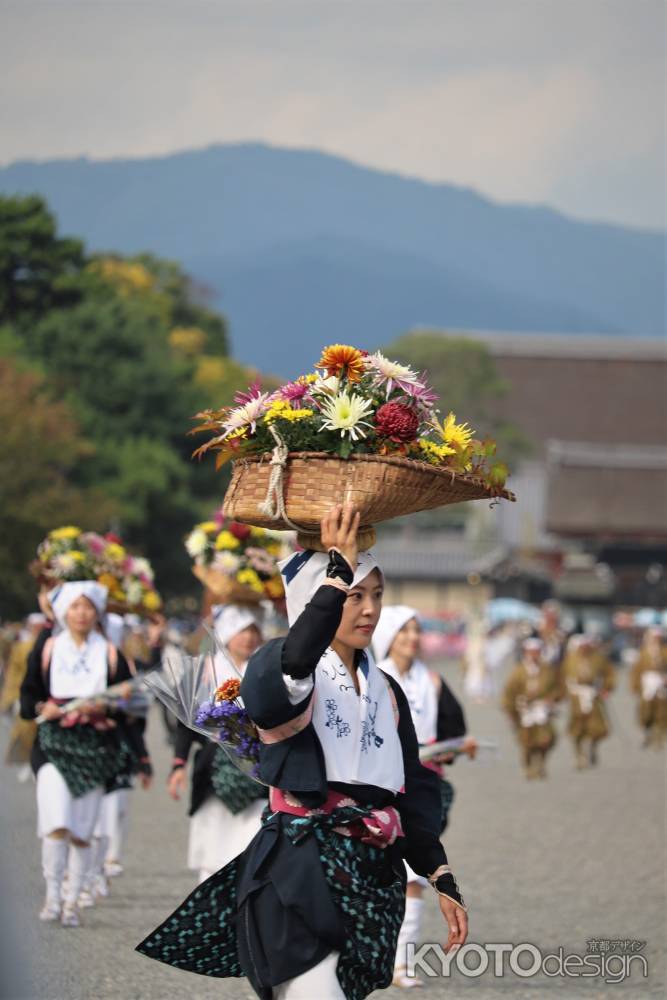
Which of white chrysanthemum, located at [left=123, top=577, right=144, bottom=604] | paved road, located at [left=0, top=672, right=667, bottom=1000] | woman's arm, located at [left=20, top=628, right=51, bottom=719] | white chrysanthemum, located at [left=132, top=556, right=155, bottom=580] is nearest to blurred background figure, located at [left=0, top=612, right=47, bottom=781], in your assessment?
woman's arm, located at [left=20, top=628, right=51, bottom=719]

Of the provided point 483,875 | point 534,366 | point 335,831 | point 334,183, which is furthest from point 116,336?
point 534,366

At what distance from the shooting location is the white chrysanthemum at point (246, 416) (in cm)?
585

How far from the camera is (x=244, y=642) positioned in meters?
10.8

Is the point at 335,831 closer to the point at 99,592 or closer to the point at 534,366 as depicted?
the point at 99,592

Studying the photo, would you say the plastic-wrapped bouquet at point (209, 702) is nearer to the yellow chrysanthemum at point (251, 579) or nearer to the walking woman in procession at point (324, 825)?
the walking woman in procession at point (324, 825)

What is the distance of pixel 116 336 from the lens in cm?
5109

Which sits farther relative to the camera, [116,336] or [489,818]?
[116,336]

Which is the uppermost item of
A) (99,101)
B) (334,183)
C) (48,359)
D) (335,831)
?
(334,183)

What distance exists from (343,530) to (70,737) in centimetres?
524

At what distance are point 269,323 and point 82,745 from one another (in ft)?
297

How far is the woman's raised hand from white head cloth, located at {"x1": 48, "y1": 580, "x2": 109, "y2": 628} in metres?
5.29

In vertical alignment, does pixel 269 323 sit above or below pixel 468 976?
above

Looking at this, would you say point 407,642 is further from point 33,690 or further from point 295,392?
point 295,392

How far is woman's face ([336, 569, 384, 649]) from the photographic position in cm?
574
